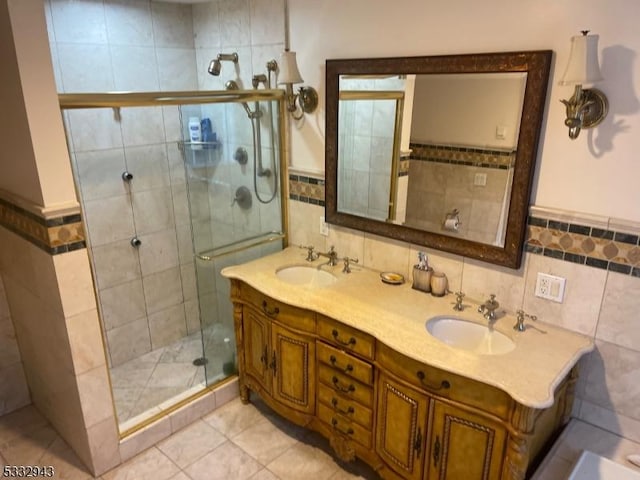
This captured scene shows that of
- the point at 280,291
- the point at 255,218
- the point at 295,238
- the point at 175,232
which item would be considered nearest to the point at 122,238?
the point at 175,232

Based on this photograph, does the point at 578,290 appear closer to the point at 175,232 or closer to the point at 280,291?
the point at 280,291

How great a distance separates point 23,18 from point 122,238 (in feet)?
5.18

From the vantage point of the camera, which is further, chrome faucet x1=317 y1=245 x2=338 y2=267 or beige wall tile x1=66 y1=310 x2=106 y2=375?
chrome faucet x1=317 y1=245 x2=338 y2=267

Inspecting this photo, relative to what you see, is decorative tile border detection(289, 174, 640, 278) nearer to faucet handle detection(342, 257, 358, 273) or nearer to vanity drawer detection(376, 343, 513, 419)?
vanity drawer detection(376, 343, 513, 419)

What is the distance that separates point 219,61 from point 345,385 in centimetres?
198

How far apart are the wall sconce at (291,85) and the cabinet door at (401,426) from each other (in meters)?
1.49

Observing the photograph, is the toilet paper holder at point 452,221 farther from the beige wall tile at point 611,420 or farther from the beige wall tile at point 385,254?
the beige wall tile at point 611,420

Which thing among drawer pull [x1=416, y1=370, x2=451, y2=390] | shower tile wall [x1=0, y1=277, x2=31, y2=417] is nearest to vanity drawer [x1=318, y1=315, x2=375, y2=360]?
drawer pull [x1=416, y1=370, x2=451, y2=390]

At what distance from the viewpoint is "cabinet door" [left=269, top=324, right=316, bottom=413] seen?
7.45ft

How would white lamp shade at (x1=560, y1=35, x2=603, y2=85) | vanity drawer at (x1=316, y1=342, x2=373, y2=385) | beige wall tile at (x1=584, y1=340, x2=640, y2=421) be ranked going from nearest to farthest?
white lamp shade at (x1=560, y1=35, x2=603, y2=85), beige wall tile at (x1=584, y1=340, x2=640, y2=421), vanity drawer at (x1=316, y1=342, x2=373, y2=385)

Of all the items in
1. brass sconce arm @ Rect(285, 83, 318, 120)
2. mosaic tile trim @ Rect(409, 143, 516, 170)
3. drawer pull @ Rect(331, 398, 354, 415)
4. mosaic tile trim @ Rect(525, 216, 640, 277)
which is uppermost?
brass sconce arm @ Rect(285, 83, 318, 120)

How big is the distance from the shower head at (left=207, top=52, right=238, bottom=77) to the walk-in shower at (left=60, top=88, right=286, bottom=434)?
0.30 meters

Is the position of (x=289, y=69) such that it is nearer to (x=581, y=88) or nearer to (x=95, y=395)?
(x=581, y=88)

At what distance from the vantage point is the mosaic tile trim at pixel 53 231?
1.95 meters
